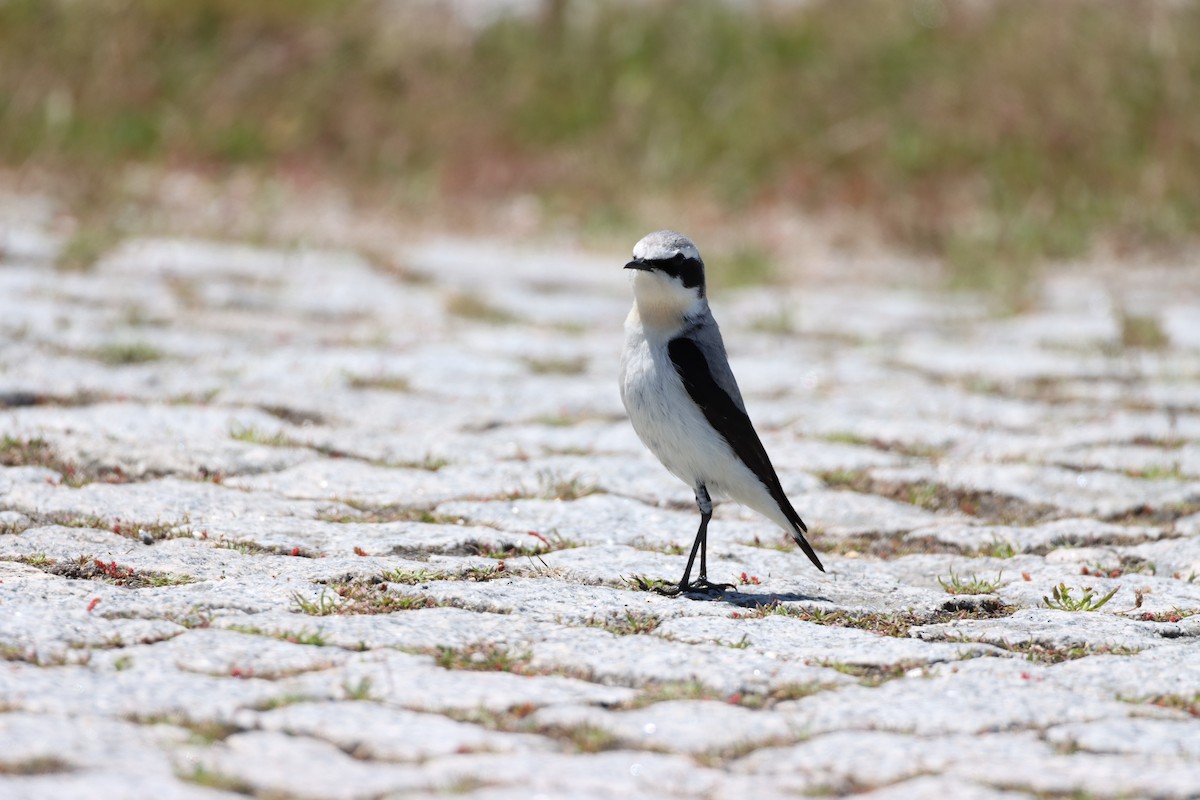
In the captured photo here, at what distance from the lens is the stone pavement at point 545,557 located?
9.45ft

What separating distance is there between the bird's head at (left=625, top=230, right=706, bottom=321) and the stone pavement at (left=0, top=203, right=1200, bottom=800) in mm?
742

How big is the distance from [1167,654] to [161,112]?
1010 cm

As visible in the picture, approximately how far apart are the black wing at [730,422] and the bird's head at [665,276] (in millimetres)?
179

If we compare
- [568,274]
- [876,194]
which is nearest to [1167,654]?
[568,274]

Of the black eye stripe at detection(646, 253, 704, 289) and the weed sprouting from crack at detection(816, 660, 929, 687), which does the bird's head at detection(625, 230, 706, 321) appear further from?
the weed sprouting from crack at detection(816, 660, 929, 687)

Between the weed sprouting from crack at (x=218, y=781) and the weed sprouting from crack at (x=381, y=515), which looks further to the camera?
the weed sprouting from crack at (x=381, y=515)

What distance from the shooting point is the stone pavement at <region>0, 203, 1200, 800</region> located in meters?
2.88

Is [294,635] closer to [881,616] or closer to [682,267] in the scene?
[881,616]

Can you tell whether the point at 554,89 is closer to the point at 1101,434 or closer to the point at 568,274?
the point at 568,274

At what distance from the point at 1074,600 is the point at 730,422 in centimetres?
106

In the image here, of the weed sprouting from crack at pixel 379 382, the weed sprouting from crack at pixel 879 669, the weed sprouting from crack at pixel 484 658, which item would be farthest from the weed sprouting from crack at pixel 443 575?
the weed sprouting from crack at pixel 379 382

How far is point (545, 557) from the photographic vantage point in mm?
4473

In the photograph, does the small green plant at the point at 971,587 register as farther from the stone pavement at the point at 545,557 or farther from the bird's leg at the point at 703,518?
the bird's leg at the point at 703,518

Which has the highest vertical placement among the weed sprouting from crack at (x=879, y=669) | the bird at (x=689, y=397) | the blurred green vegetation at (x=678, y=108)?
the blurred green vegetation at (x=678, y=108)
